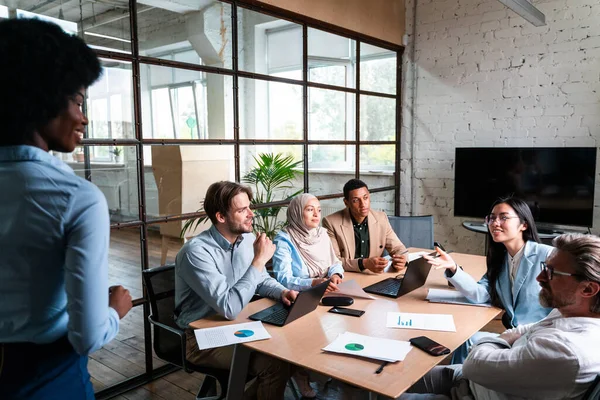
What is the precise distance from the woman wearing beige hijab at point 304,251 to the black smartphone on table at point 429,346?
2.95 ft

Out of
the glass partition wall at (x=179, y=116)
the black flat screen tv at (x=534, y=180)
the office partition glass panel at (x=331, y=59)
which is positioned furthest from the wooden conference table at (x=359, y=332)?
the office partition glass panel at (x=331, y=59)

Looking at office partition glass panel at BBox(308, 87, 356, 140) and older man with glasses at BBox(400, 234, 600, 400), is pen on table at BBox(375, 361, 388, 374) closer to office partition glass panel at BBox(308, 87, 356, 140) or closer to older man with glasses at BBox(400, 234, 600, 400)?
older man with glasses at BBox(400, 234, 600, 400)

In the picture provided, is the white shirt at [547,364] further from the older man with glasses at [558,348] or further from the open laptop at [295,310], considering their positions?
the open laptop at [295,310]

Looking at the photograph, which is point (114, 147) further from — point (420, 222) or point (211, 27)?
point (420, 222)

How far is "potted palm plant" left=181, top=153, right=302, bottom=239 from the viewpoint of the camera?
342 cm

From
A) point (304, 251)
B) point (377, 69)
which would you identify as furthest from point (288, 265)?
point (377, 69)

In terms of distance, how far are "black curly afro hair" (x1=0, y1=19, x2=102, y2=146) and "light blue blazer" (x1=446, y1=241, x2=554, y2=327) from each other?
181 centimetres

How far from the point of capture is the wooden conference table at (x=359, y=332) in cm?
145

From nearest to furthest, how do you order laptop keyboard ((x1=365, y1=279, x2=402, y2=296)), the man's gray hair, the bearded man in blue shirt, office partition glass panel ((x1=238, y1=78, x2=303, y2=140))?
1. the man's gray hair
2. the bearded man in blue shirt
3. laptop keyboard ((x1=365, y1=279, x2=402, y2=296))
4. office partition glass panel ((x1=238, y1=78, x2=303, y2=140))

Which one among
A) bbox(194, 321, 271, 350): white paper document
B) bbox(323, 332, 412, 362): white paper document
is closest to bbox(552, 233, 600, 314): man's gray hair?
bbox(323, 332, 412, 362): white paper document

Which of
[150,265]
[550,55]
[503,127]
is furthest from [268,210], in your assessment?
[550,55]

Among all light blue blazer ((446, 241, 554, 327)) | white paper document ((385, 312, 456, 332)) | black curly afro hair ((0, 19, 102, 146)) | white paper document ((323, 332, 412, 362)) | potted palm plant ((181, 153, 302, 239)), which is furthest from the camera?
potted palm plant ((181, 153, 302, 239))

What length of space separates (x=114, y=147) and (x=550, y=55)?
3660 mm

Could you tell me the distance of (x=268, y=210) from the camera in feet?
11.5
